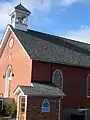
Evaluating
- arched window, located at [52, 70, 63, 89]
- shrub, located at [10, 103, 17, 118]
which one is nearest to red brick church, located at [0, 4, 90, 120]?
arched window, located at [52, 70, 63, 89]

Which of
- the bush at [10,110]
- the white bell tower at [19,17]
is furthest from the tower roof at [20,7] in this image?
the bush at [10,110]

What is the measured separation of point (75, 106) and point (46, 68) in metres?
5.45

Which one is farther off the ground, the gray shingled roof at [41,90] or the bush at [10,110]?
the gray shingled roof at [41,90]

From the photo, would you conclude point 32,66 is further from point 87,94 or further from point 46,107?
point 87,94

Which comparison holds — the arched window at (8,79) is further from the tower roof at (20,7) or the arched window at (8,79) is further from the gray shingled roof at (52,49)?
the tower roof at (20,7)

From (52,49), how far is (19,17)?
5713 millimetres

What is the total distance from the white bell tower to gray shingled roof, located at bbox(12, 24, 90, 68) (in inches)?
38.8

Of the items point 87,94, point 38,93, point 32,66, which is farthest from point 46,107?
point 87,94

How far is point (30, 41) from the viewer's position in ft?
91.7

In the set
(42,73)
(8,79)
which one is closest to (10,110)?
(42,73)

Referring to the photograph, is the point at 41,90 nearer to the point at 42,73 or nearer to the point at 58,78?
the point at 42,73

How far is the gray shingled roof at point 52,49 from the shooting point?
26320mm

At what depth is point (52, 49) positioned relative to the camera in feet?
93.6

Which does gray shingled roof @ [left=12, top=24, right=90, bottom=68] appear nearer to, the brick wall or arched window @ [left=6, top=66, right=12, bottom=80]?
the brick wall
